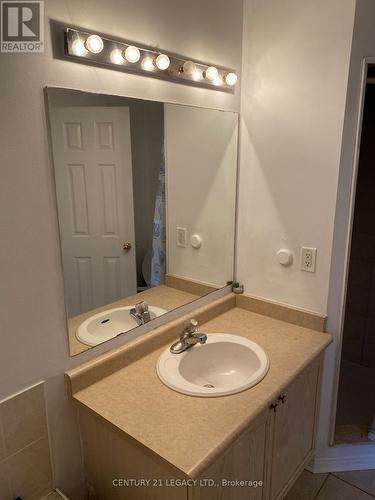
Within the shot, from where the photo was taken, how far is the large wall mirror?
1.24 meters

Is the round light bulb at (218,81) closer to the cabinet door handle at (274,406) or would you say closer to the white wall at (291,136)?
the white wall at (291,136)

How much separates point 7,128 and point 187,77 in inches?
30.2

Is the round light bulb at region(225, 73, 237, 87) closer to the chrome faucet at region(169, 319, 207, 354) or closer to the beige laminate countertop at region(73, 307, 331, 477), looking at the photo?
the chrome faucet at region(169, 319, 207, 354)

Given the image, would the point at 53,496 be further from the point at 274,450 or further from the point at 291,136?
the point at 291,136

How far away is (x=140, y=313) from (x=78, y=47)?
3.17ft

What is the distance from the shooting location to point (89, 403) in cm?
123

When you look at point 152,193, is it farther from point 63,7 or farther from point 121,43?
point 63,7

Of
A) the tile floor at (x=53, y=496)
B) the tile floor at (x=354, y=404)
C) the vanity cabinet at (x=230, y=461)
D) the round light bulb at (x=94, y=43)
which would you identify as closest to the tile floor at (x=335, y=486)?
the tile floor at (x=354, y=404)

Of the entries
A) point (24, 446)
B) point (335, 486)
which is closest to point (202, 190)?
point (24, 446)

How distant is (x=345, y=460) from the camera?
1.95 metres

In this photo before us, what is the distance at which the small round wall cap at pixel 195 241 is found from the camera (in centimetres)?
185

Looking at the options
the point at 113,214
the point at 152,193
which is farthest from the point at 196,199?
the point at 113,214

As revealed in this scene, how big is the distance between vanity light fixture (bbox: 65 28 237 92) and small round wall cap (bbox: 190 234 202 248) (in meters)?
0.69

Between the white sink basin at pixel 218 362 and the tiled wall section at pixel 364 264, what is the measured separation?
4.84 ft
